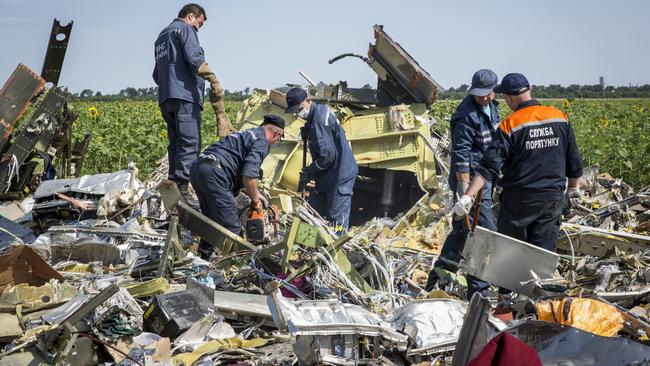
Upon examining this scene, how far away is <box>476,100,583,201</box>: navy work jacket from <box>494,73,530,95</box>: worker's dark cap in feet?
0.37

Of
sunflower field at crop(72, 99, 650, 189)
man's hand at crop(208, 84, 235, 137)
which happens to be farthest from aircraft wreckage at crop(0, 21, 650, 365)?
sunflower field at crop(72, 99, 650, 189)

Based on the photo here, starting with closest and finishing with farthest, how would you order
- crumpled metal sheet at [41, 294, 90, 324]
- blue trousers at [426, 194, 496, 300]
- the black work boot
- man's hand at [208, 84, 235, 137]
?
crumpled metal sheet at [41, 294, 90, 324] < blue trousers at [426, 194, 496, 300] < the black work boot < man's hand at [208, 84, 235, 137]

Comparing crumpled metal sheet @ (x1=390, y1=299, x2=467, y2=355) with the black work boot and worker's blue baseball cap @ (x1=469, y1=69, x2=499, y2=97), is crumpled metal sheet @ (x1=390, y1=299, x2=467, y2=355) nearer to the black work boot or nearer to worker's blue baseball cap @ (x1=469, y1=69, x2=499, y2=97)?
worker's blue baseball cap @ (x1=469, y1=69, x2=499, y2=97)

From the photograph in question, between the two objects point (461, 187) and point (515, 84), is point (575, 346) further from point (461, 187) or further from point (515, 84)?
point (461, 187)

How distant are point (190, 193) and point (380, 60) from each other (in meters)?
3.20

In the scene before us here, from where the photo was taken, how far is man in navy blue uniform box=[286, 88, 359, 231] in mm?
7359

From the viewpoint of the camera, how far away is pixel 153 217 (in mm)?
8070

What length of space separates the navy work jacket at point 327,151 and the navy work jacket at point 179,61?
53.2 inches

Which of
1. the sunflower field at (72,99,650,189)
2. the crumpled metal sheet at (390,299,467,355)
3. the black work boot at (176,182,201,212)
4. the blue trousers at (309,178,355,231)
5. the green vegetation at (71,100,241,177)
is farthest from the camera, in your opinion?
the green vegetation at (71,100,241,177)

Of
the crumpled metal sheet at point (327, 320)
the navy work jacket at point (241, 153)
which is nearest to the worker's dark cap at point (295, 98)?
the navy work jacket at point (241, 153)

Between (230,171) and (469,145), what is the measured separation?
2.12 metres

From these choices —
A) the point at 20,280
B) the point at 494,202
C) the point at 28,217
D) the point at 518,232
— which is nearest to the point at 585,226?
the point at 494,202

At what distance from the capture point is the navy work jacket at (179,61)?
25.6 feet

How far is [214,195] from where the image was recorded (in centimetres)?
686
